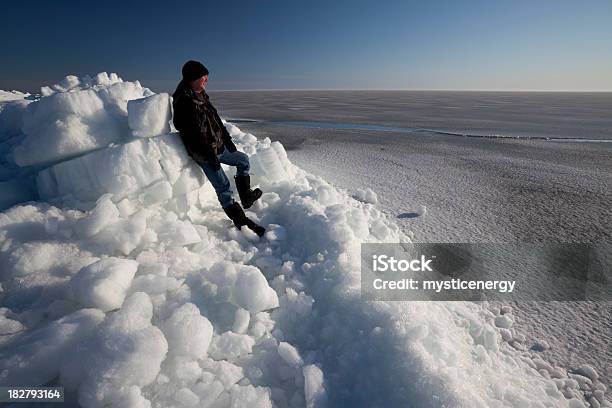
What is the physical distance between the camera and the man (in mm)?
2727

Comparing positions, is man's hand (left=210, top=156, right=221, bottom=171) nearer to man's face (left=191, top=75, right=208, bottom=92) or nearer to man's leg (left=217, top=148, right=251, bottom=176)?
man's leg (left=217, top=148, right=251, bottom=176)

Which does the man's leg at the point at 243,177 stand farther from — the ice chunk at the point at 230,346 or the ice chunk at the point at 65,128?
the ice chunk at the point at 230,346

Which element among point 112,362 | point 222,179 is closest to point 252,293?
point 112,362

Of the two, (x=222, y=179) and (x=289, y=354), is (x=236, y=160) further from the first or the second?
(x=289, y=354)

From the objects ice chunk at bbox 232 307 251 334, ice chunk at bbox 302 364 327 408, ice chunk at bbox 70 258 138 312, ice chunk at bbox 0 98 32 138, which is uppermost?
ice chunk at bbox 0 98 32 138

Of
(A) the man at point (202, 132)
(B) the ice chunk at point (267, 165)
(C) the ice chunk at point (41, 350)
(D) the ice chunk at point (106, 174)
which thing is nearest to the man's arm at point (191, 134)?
(A) the man at point (202, 132)

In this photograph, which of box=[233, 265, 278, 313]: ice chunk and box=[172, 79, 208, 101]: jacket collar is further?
box=[172, 79, 208, 101]: jacket collar

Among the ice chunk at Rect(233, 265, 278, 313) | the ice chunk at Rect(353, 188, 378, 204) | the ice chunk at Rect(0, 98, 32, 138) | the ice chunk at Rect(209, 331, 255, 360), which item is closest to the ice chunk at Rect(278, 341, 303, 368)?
the ice chunk at Rect(209, 331, 255, 360)

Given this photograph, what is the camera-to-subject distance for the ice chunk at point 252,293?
7.00ft

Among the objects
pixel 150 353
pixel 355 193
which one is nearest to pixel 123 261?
pixel 150 353

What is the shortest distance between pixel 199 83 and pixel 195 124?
40 centimetres

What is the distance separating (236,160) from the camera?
3.21 metres

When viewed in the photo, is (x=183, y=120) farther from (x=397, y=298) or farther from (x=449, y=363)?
(x=449, y=363)

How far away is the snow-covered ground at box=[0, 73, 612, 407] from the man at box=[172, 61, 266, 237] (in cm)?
18
